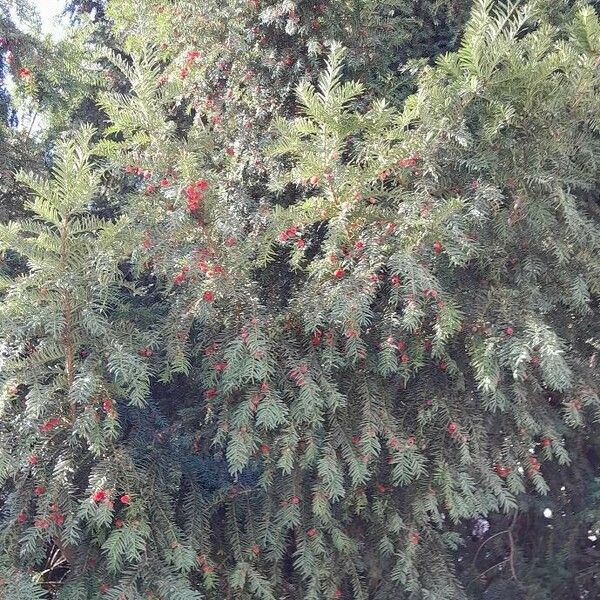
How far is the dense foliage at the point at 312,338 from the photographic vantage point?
1.75 m

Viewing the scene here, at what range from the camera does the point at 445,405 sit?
2.03 metres

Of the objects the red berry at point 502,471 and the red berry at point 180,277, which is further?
the red berry at point 502,471

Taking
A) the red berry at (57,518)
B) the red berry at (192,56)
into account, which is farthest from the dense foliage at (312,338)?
the red berry at (192,56)

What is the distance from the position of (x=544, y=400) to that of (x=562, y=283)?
17.3 inches

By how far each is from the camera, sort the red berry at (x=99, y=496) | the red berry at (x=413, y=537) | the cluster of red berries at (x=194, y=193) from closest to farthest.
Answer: the red berry at (x=99, y=496) < the cluster of red berries at (x=194, y=193) < the red berry at (x=413, y=537)

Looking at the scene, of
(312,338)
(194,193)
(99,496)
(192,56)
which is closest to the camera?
(99,496)

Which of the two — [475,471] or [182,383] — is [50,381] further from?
[475,471]

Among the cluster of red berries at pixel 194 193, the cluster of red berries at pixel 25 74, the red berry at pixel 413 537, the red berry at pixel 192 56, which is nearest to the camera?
the cluster of red berries at pixel 194 193

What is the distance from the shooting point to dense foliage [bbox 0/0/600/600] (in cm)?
175

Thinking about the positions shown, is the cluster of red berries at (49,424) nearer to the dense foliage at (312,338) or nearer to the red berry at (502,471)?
the dense foliage at (312,338)

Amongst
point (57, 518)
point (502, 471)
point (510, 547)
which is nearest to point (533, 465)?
point (502, 471)

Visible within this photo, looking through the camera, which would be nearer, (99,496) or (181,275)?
(99,496)

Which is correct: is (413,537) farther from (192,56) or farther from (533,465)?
(192,56)

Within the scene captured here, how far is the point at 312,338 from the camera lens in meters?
1.99
